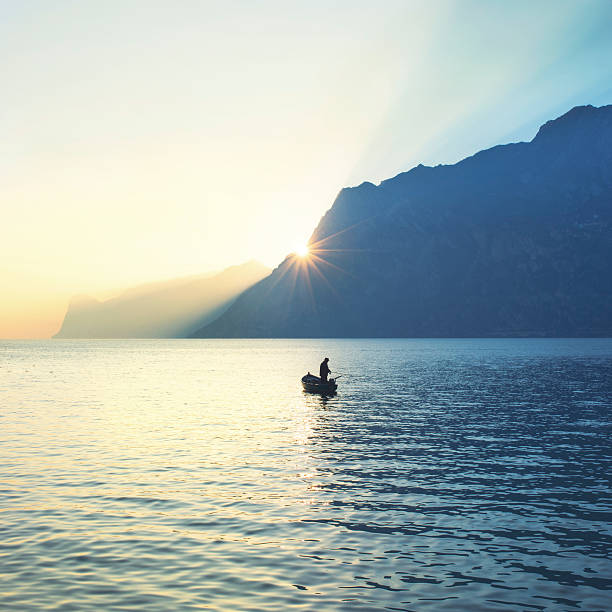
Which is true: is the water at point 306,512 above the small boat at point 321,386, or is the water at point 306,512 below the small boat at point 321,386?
below

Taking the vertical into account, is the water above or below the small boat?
below

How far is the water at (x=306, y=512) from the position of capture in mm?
13078

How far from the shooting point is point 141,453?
29.4 meters

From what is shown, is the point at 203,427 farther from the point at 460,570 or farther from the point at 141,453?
the point at 460,570

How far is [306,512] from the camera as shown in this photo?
750 inches

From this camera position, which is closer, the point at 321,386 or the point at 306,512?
the point at 306,512

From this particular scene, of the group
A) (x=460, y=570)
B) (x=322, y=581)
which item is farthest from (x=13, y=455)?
→ (x=460, y=570)

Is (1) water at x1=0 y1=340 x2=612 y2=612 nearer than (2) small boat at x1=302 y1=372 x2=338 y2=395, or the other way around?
(1) water at x1=0 y1=340 x2=612 y2=612

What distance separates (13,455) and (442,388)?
158ft

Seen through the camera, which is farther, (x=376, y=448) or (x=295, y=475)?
(x=376, y=448)

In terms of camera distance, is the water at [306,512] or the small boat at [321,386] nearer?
the water at [306,512]

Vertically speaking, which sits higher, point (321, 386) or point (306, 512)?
point (321, 386)

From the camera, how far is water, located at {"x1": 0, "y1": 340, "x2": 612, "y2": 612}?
515 inches

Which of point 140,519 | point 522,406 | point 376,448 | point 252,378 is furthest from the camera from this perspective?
point 252,378
